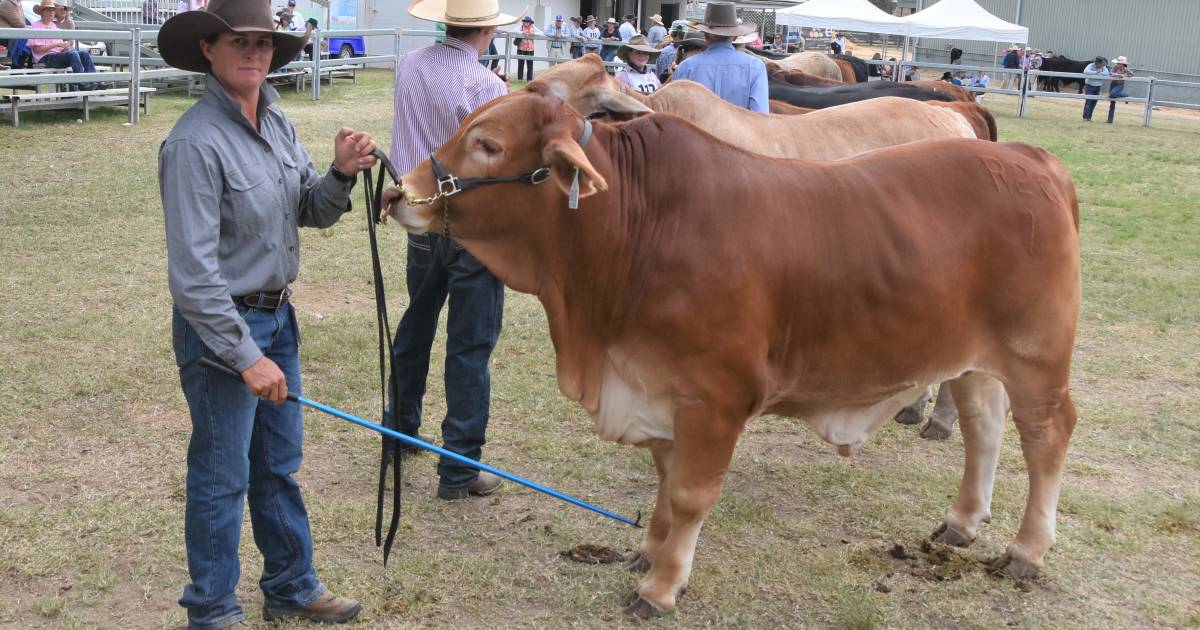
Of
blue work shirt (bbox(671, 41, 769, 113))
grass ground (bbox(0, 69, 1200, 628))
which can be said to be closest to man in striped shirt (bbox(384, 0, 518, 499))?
grass ground (bbox(0, 69, 1200, 628))

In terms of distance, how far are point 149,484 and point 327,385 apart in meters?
1.51

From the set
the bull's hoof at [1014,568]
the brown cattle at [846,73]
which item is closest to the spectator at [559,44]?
the brown cattle at [846,73]

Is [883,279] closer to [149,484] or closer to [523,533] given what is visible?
[523,533]

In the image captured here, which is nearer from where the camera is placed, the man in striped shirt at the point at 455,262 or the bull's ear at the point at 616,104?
the man in striped shirt at the point at 455,262

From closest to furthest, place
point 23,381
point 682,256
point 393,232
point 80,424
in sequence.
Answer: point 682,256
point 80,424
point 23,381
point 393,232

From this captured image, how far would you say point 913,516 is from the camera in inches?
206

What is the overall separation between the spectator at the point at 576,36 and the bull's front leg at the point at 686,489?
20.6 metres

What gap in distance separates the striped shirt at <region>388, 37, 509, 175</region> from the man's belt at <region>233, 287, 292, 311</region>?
4.97 feet

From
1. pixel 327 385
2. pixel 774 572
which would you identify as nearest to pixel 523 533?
pixel 774 572

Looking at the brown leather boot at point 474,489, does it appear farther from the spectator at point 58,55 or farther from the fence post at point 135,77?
the spectator at point 58,55

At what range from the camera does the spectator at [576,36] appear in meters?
26.8

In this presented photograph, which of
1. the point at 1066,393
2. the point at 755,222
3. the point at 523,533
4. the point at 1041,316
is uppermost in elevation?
A: the point at 755,222

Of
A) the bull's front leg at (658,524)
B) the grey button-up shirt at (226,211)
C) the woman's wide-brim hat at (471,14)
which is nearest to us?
the grey button-up shirt at (226,211)

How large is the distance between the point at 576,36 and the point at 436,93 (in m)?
28.3
